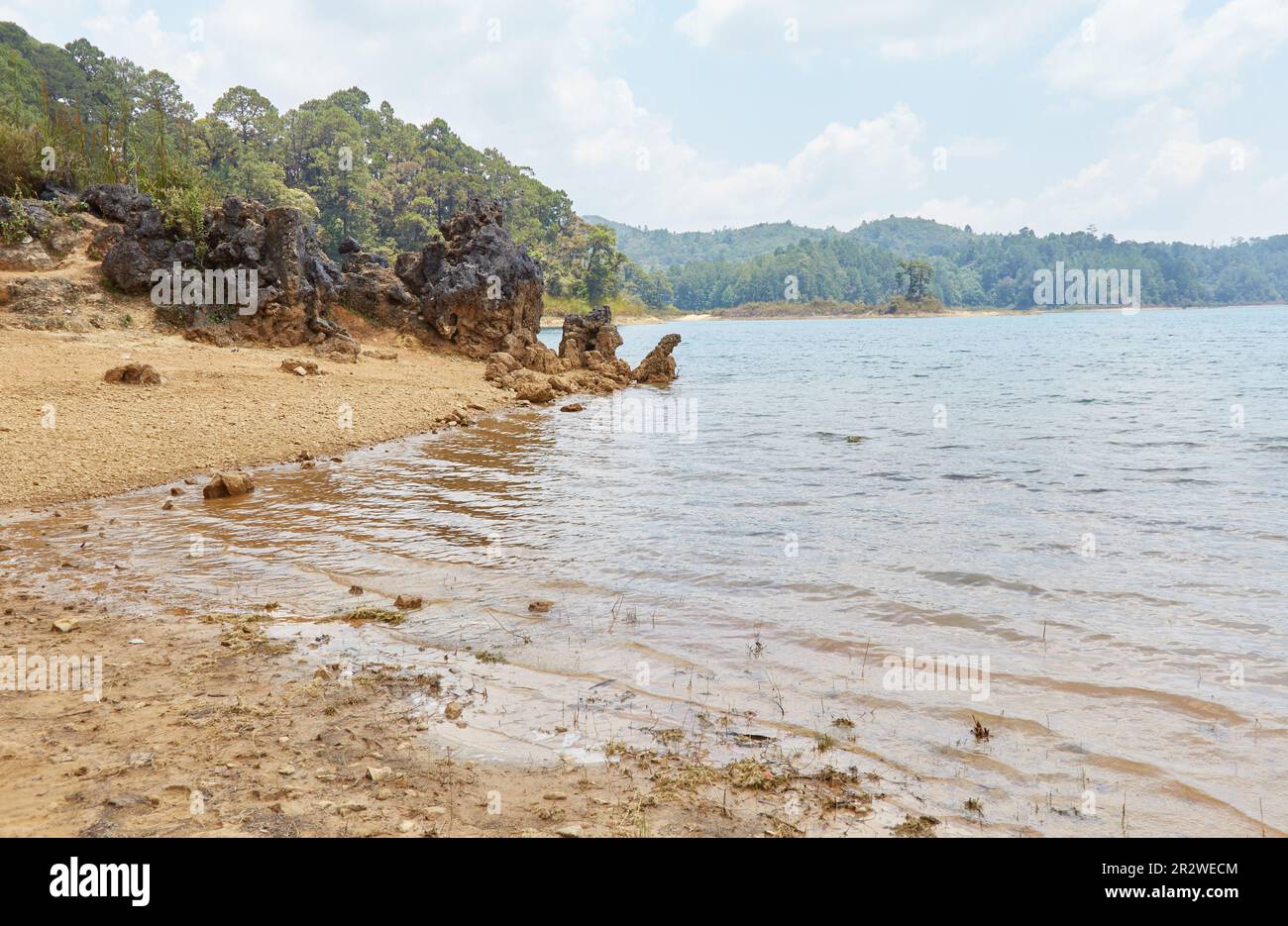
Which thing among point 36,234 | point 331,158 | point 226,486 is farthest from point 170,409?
point 331,158

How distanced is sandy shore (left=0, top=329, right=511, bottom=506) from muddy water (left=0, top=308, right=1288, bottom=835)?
1.07m

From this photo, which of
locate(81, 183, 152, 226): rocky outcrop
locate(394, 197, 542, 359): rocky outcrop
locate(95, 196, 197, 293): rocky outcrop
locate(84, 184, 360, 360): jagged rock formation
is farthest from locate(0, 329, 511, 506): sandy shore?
locate(81, 183, 152, 226): rocky outcrop

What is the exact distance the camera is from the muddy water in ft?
17.5

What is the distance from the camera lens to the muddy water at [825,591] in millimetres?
5336

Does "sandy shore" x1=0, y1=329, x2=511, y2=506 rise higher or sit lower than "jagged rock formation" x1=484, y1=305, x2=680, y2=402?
lower

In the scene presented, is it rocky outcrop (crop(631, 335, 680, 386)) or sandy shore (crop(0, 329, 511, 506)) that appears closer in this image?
sandy shore (crop(0, 329, 511, 506))

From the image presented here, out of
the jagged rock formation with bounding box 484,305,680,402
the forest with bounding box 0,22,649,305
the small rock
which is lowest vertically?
the small rock

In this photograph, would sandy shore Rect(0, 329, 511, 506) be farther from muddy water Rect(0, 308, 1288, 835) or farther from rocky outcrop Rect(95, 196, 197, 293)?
rocky outcrop Rect(95, 196, 197, 293)

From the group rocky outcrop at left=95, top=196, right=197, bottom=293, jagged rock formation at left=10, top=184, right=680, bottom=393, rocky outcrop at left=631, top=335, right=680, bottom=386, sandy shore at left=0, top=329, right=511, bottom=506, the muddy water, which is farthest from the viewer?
rocky outcrop at left=631, top=335, right=680, bottom=386

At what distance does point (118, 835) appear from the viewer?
3.89 meters

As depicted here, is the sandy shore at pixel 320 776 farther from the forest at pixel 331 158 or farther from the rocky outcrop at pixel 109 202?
the forest at pixel 331 158

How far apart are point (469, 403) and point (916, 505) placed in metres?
14.6

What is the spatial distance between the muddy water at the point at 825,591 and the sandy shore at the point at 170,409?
107cm

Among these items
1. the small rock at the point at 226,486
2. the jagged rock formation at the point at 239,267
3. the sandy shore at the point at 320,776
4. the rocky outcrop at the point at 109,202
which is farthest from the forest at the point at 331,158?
the sandy shore at the point at 320,776
